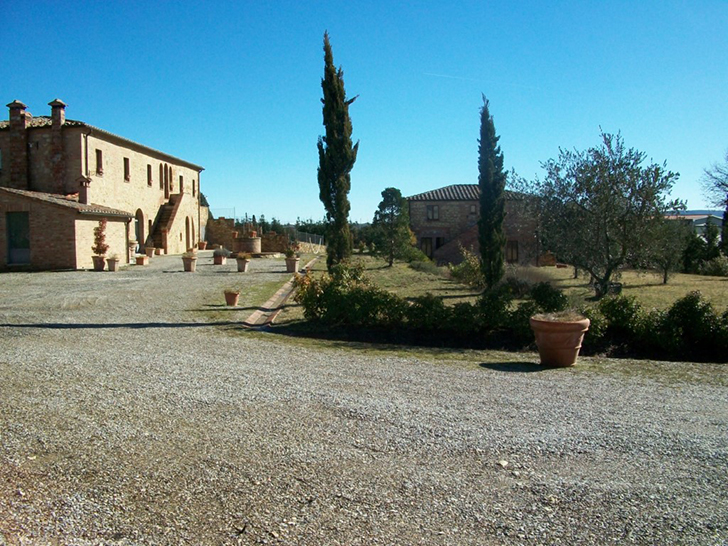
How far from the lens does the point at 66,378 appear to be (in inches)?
245

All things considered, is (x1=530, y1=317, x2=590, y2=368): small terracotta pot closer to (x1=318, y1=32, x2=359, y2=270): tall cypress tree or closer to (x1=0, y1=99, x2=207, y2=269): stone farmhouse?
(x1=318, y1=32, x2=359, y2=270): tall cypress tree

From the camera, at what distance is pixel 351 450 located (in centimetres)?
425

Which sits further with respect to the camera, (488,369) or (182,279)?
(182,279)

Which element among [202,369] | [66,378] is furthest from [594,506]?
[66,378]

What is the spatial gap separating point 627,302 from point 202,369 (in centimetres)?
712

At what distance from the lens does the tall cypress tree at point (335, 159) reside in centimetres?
1503

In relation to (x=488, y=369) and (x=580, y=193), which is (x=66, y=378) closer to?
(x=488, y=369)

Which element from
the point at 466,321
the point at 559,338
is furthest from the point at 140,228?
the point at 559,338

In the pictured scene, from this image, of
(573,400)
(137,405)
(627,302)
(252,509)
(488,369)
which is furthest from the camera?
(627,302)

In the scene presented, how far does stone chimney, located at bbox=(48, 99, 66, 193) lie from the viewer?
25781 millimetres

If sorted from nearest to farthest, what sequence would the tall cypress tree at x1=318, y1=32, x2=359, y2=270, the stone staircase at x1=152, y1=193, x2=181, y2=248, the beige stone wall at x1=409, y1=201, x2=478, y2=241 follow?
the tall cypress tree at x1=318, y1=32, x2=359, y2=270 → the stone staircase at x1=152, y1=193, x2=181, y2=248 → the beige stone wall at x1=409, y1=201, x2=478, y2=241

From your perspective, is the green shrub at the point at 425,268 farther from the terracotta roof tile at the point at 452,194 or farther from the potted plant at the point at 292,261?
the terracotta roof tile at the point at 452,194

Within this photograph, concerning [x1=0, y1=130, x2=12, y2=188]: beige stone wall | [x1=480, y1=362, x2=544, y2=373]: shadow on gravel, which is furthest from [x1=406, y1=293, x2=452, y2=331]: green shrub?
[x1=0, y1=130, x2=12, y2=188]: beige stone wall

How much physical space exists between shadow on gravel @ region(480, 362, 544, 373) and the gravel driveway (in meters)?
0.08
